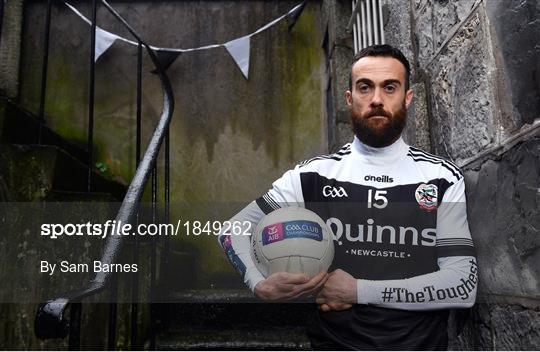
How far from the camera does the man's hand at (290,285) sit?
1.40 m

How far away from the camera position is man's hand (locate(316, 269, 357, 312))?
1448 mm

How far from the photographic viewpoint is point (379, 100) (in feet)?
5.32

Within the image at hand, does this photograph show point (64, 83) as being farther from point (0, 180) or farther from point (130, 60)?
point (0, 180)

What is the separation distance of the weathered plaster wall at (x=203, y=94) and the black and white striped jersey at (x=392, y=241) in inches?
109

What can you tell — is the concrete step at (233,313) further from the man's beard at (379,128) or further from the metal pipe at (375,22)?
the metal pipe at (375,22)

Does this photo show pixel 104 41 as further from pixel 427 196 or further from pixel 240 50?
pixel 427 196

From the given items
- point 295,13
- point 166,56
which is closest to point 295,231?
point 166,56

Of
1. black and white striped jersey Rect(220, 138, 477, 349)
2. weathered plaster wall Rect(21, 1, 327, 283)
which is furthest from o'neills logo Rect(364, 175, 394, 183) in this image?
weathered plaster wall Rect(21, 1, 327, 283)

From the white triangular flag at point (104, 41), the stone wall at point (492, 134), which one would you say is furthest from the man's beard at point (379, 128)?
the white triangular flag at point (104, 41)

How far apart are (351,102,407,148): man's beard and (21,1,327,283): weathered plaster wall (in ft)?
9.17

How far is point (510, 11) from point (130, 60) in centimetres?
397

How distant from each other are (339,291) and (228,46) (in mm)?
3619

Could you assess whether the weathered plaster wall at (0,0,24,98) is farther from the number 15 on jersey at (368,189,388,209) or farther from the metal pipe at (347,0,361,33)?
the number 15 on jersey at (368,189,388,209)

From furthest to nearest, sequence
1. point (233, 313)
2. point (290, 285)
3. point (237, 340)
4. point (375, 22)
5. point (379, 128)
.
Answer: point (375, 22) < point (233, 313) < point (237, 340) < point (379, 128) < point (290, 285)
